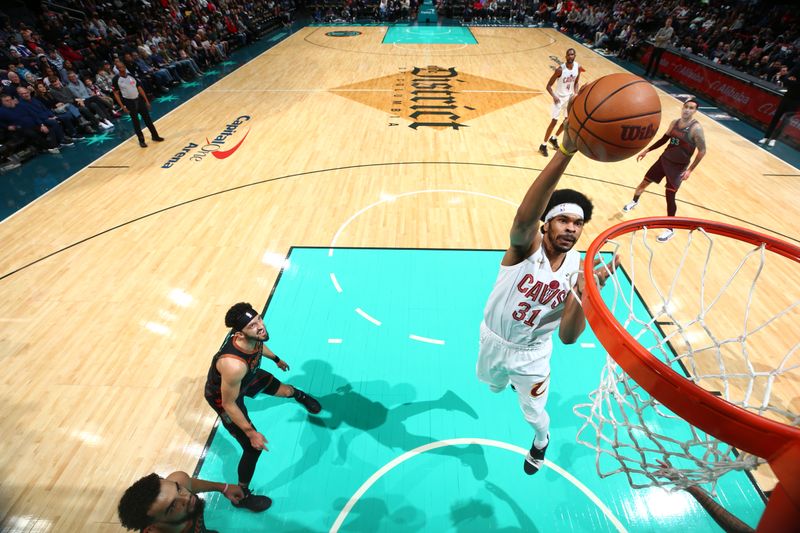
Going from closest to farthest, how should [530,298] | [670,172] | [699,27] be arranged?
[530,298]
[670,172]
[699,27]

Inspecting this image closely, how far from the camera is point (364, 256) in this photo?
556 cm

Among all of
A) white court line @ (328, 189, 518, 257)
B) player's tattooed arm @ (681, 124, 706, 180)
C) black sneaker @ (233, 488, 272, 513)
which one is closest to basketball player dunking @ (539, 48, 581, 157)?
white court line @ (328, 189, 518, 257)

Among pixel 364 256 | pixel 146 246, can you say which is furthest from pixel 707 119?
pixel 146 246

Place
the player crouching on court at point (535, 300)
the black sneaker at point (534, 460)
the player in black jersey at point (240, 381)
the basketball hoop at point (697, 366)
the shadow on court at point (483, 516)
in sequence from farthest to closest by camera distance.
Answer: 1. the black sneaker at point (534, 460)
2. the shadow on court at point (483, 516)
3. the player in black jersey at point (240, 381)
4. the player crouching on court at point (535, 300)
5. the basketball hoop at point (697, 366)

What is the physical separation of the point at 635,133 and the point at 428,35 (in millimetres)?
20078

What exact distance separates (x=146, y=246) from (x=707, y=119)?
12582 mm

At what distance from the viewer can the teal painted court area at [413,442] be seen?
9.85ft

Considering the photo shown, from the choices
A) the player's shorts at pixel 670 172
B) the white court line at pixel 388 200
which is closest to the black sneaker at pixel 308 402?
the white court line at pixel 388 200

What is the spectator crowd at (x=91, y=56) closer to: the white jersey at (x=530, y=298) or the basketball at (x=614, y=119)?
the white jersey at (x=530, y=298)

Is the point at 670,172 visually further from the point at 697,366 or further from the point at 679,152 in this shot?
the point at 697,366

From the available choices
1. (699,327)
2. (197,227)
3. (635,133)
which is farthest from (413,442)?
(197,227)

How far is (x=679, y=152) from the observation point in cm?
539

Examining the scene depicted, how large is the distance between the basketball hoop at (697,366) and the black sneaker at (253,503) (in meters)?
2.34

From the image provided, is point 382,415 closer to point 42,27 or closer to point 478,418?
point 478,418
